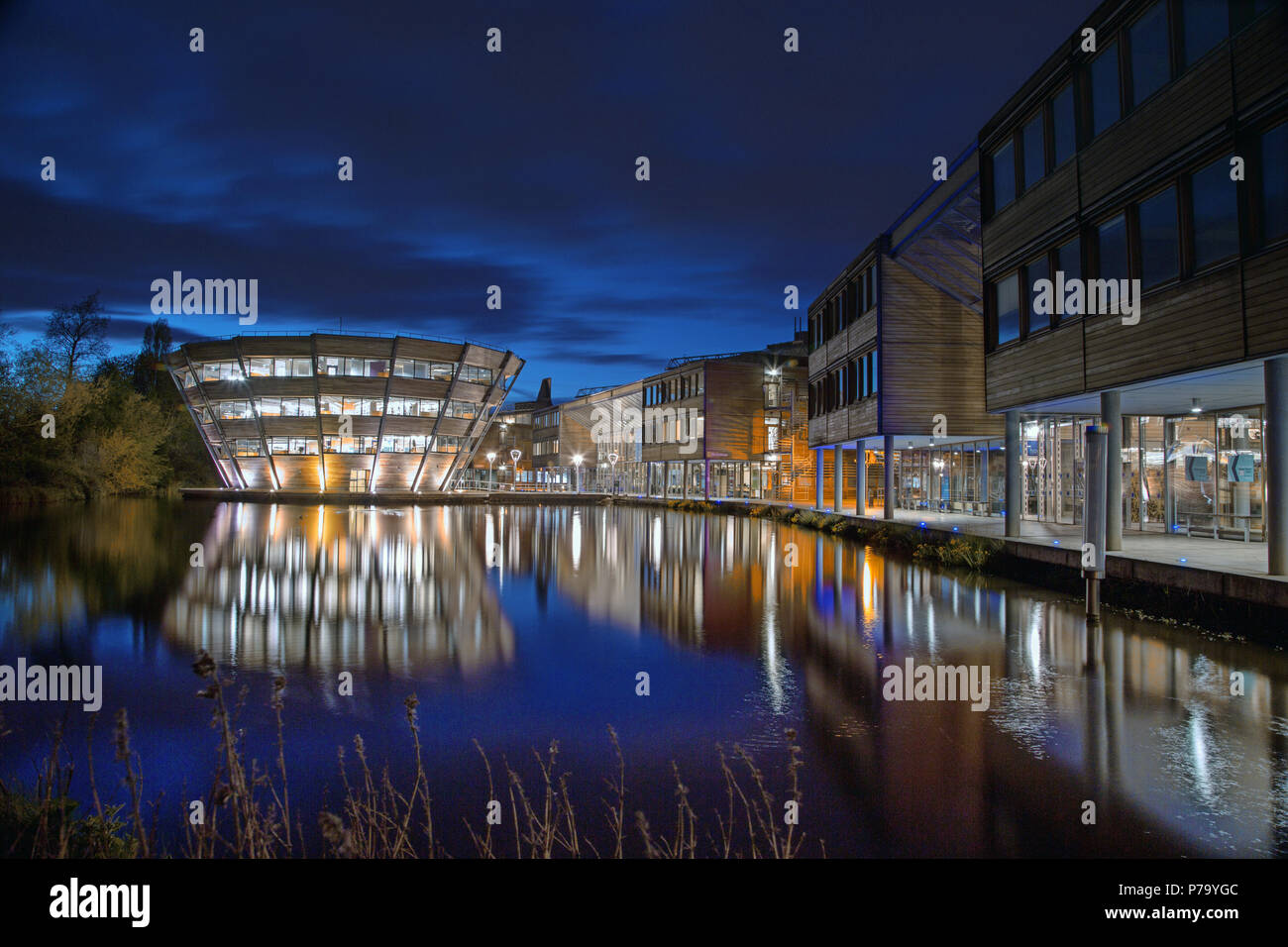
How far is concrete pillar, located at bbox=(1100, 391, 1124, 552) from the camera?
15539 millimetres

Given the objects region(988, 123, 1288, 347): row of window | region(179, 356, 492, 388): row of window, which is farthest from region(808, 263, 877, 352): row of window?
region(179, 356, 492, 388): row of window

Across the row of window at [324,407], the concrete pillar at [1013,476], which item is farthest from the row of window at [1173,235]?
the row of window at [324,407]

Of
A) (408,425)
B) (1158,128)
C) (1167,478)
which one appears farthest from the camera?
A: (408,425)

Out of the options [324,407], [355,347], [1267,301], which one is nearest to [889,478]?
[1267,301]

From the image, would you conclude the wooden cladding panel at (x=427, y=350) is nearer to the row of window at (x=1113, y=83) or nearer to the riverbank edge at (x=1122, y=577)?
the riverbank edge at (x=1122, y=577)

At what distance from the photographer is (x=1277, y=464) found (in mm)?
11742

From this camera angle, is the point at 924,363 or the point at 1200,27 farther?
the point at 924,363

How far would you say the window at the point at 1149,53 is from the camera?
14.4m

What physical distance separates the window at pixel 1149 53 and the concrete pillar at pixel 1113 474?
5.85 m

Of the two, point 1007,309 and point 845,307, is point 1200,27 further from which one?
point 845,307

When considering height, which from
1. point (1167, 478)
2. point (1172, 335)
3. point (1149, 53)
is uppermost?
point (1149, 53)

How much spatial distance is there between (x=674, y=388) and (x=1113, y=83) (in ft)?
151

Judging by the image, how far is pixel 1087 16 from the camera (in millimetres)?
16359
